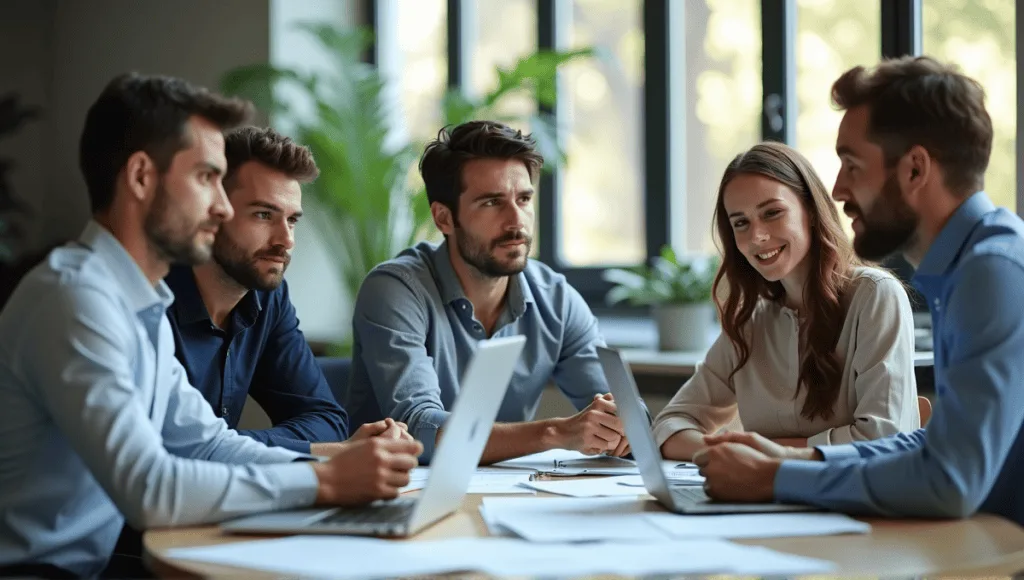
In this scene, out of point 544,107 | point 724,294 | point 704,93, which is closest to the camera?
point 724,294

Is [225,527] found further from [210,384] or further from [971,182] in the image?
[971,182]

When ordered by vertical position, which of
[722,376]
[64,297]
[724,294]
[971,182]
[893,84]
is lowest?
[722,376]

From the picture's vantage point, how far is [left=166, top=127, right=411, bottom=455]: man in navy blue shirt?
7.80 feet

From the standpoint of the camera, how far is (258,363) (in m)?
2.58

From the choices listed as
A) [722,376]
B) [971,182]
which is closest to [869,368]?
[722,376]

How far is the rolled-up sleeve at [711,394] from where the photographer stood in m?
2.39

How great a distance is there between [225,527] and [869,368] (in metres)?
1.28

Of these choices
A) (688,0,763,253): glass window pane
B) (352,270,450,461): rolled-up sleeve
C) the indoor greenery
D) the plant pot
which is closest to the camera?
(352,270,450,461): rolled-up sleeve

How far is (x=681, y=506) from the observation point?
1579 millimetres

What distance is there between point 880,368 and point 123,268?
1.38m

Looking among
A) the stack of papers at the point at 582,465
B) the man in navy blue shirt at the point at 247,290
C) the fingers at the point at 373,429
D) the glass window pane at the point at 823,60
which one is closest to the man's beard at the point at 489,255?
the man in navy blue shirt at the point at 247,290

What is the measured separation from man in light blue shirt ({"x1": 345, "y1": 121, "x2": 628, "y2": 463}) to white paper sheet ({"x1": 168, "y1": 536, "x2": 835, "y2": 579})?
1.14m

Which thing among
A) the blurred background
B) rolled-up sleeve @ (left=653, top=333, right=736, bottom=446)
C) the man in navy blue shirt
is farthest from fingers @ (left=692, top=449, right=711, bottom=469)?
the blurred background

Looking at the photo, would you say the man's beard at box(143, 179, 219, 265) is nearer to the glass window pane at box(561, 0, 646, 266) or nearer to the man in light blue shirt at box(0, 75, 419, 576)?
the man in light blue shirt at box(0, 75, 419, 576)
